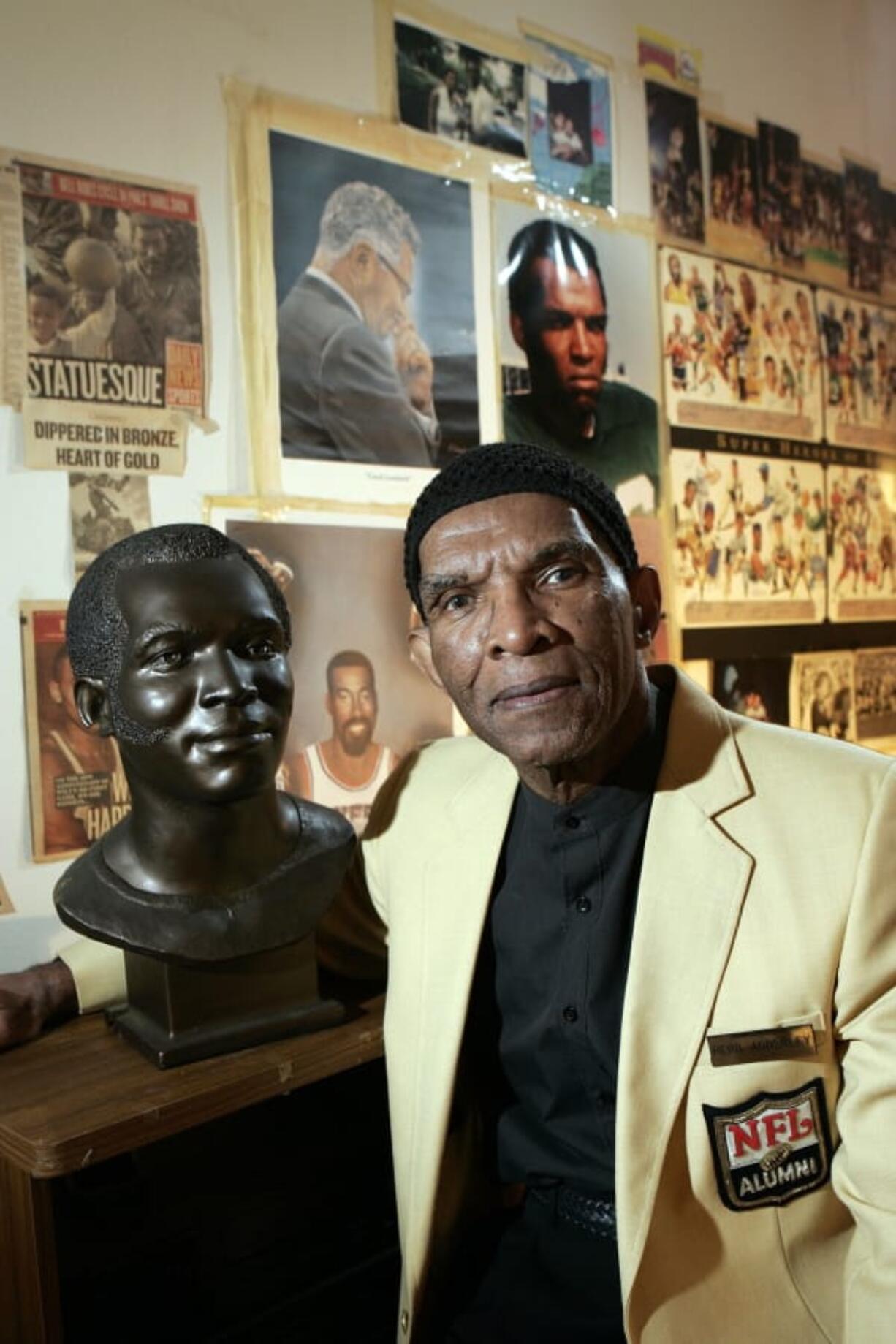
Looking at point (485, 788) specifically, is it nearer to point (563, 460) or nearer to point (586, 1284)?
point (563, 460)

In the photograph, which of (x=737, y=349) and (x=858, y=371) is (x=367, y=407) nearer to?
(x=737, y=349)

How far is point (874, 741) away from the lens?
3.24 metres

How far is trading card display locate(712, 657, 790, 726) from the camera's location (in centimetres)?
285

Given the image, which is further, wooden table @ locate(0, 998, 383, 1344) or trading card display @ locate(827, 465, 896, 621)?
trading card display @ locate(827, 465, 896, 621)

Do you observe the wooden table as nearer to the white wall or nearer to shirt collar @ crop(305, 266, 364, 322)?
the white wall

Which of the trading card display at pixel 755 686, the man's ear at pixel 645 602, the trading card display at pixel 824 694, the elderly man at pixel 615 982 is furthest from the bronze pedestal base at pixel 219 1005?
the trading card display at pixel 824 694

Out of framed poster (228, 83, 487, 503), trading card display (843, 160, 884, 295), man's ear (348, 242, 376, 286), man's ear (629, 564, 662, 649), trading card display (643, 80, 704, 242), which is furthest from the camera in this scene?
trading card display (843, 160, 884, 295)

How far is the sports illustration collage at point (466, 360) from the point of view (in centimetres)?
190

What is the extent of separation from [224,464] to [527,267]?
860 millimetres

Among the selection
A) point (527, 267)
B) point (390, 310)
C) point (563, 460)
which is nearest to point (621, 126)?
point (527, 267)

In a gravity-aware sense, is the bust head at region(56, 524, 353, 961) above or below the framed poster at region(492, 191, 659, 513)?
below

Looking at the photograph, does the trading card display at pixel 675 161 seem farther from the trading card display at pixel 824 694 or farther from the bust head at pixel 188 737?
the bust head at pixel 188 737

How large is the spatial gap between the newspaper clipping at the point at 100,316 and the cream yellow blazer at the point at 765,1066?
1.10 metres

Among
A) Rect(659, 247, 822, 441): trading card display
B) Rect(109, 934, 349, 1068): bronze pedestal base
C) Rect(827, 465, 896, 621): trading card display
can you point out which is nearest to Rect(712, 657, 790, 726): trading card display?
Rect(827, 465, 896, 621): trading card display
